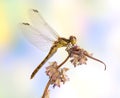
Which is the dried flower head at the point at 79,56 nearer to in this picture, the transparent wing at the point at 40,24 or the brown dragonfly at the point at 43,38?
the brown dragonfly at the point at 43,38

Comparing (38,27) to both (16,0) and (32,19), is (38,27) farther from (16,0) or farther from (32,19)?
(16,0)

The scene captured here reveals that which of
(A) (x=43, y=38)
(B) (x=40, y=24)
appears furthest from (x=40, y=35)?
(B) (x=40, y=24)

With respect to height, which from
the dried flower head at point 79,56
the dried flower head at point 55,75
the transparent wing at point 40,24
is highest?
the transparent wing at point 40,24

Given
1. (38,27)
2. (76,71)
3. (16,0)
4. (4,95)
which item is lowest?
(4,95)

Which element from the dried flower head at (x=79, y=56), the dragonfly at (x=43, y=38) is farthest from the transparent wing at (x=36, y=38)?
the dried flower head at (x=79, y=56)

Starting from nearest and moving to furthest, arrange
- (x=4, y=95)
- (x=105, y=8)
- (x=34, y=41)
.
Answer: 1. (x=34, y=41)
2. (x=4, y=95)
3. (x=105, y=8)

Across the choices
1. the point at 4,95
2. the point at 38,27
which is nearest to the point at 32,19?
the point at 38,27

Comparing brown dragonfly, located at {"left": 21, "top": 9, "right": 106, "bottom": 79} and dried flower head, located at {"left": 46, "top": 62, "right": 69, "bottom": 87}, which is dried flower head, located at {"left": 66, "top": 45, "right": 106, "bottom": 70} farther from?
brown dragonfly, located at {"left": 21, "top": 9, "right": 106, "bottom": 79}

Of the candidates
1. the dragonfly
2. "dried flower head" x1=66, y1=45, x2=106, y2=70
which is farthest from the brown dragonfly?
"dried flower head" x1=66, y1=45, x2=106, y2=70
